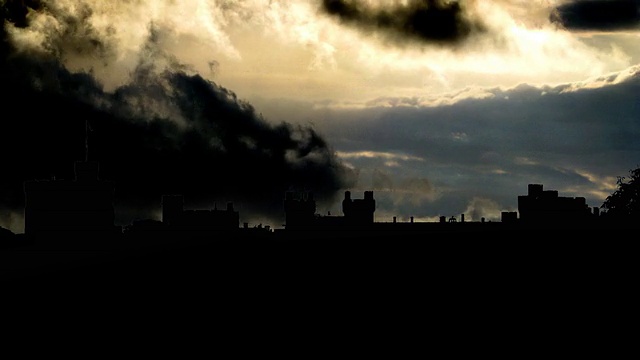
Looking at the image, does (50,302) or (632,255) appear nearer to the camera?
(50,302)

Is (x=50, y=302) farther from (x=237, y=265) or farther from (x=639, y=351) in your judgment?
(x=639, y=351)

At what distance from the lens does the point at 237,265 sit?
4631cm

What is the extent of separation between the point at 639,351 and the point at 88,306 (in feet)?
62.9

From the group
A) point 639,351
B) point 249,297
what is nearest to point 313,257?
point 249,297

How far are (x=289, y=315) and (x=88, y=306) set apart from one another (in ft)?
25.1

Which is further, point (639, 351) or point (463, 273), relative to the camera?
point (463, 273)

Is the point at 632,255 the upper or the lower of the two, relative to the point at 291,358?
upper

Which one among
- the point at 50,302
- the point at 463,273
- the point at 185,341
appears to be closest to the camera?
the point at 185,341

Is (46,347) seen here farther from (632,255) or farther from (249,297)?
(632,255)

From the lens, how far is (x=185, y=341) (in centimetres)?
2989

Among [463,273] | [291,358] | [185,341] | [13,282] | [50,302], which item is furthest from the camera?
[463,273]

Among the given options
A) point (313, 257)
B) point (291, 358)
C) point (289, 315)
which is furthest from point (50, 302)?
point (313, 257)

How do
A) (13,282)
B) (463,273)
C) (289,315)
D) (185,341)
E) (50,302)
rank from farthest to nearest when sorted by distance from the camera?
(463,273)
(13,282)
(50,302)
(289,315)
(185,341)

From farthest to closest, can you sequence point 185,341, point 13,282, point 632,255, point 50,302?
point 632,255 → point 13,282 → point 50,302 → point 185,341
